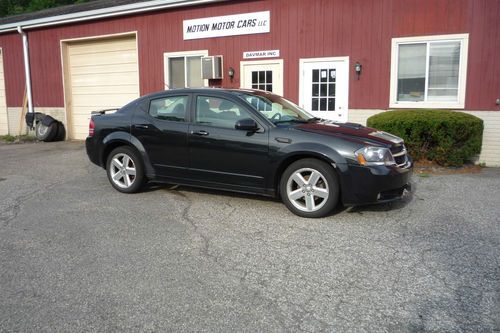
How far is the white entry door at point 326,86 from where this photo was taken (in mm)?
10719

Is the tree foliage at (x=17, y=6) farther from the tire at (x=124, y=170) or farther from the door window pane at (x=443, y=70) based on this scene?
the tire at (x=124, y=170)

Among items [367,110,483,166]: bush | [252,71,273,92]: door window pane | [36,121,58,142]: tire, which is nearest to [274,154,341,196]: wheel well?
[367,110,483,166]: bush

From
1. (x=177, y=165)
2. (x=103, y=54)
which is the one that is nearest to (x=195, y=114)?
(x=177, y=165)

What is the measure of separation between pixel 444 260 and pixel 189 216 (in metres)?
2.96

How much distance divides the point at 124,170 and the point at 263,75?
5.82 m

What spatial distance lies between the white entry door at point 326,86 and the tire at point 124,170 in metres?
5.37

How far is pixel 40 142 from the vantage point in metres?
14.8

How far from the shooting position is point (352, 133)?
5.62m

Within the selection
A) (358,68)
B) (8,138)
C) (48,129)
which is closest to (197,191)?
(358,68)

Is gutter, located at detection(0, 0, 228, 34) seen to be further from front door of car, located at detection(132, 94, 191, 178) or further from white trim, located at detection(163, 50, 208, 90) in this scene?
front door of car, located at detection(132, 94, 191, 178)

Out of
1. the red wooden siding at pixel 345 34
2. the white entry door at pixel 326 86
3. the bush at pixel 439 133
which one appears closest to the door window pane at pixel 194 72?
the red wooden siding at pixel 345 34

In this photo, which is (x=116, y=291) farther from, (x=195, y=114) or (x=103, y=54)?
(x=103, y=54)

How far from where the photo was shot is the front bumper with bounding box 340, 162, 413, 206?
520 centimetres

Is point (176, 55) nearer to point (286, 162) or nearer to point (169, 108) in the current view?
point (169, 108)
